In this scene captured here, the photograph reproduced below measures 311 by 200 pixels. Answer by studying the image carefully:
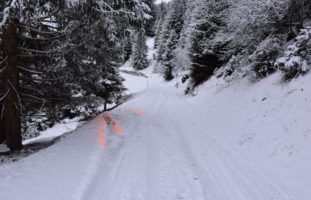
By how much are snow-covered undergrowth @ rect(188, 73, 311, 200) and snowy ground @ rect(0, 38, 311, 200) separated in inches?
0.8

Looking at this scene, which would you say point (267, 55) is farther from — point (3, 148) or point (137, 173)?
point (3, 148)

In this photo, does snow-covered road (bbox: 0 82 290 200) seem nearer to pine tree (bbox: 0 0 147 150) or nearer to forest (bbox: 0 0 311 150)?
pine tree (bbox: 0 0 147 150)

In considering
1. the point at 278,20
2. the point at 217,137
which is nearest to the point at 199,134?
the point at 217,137

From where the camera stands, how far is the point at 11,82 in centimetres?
865

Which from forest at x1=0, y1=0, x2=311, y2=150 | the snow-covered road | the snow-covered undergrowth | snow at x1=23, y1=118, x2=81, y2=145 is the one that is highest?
forest at x1=0, y1=0, x2=311, y2=150

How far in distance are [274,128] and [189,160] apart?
281cm

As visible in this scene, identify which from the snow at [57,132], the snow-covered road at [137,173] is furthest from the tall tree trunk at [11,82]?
the snow at [57,132]

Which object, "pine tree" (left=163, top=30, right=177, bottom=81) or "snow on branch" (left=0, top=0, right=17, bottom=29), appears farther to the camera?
"pine tree" (left=163, top=30, right=177, bottom=81)

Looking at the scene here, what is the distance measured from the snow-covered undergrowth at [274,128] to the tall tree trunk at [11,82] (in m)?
6.54

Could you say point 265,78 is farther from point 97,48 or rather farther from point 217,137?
point 97,48

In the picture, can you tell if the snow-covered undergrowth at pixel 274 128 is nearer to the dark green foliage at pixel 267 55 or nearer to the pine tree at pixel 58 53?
the dark green foliage at pixel 267 55

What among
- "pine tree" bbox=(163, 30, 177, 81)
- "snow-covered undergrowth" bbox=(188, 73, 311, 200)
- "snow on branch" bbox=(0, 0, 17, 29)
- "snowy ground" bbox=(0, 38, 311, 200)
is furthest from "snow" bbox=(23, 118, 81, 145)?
"pine tree" bbox=(163, 30, 177, 81)

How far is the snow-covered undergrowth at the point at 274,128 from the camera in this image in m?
6.02

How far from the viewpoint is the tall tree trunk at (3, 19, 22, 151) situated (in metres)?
A: 8.48
